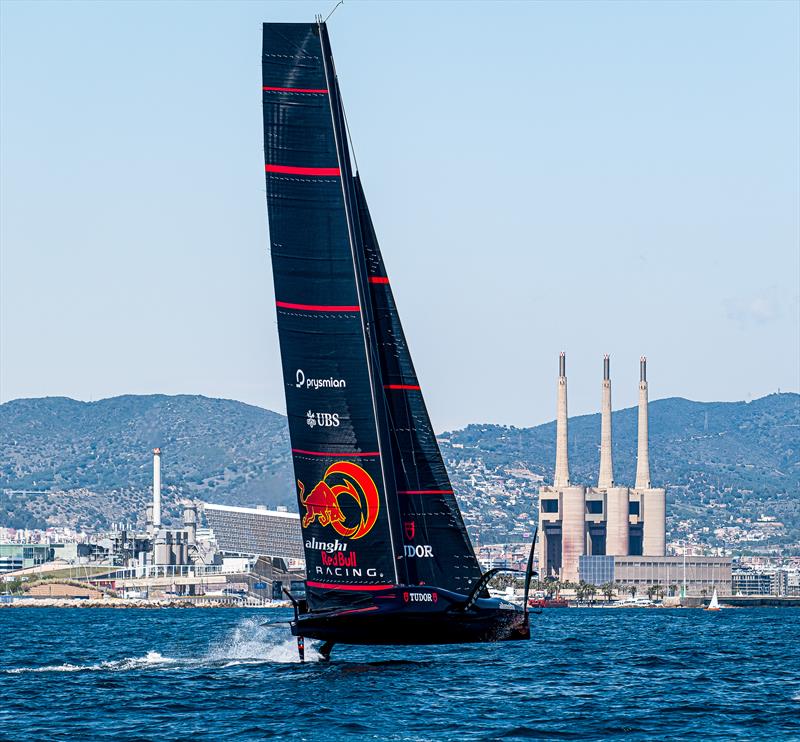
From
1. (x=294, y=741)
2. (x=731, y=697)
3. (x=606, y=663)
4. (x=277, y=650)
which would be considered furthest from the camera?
(x=606, y=663)

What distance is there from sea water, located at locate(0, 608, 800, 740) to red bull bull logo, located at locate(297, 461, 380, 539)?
3.42 metres

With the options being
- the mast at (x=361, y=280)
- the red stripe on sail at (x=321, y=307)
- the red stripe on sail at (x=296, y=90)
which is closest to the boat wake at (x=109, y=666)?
the mast at (x=361, y=280)

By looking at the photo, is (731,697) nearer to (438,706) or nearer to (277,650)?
(438,706)

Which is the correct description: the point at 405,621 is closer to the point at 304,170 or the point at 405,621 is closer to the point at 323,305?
the point at 323,305

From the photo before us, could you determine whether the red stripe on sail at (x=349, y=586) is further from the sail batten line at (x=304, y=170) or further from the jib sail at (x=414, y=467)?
the sail batten line at (x=304, y=170)

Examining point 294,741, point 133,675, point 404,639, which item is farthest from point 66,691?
point 294,741

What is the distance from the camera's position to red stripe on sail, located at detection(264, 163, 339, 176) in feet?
131

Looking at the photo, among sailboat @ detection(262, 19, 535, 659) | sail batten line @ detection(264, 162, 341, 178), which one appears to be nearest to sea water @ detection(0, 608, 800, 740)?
sailboat @ detection(262, 19, 535, 659)

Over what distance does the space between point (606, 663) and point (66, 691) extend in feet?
57.1

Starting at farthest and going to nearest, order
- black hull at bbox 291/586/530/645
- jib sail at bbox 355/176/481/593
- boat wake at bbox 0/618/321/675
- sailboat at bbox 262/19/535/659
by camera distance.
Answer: boat wake at bbox 0/618/321/675, jib sail at bbox 355/176/481/593, sailboat at bbox 262/19/535/659, black hull at bbox 291/586/530/645

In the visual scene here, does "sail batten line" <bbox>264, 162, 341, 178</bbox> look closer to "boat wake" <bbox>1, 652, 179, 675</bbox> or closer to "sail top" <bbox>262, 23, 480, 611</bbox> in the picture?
"sail top" <bbox>262, 23, 480, 611</bbox>

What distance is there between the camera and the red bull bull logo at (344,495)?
4025 cm

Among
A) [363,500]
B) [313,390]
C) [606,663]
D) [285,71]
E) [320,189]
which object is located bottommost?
[606,663]

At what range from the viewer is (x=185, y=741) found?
30719 mm
